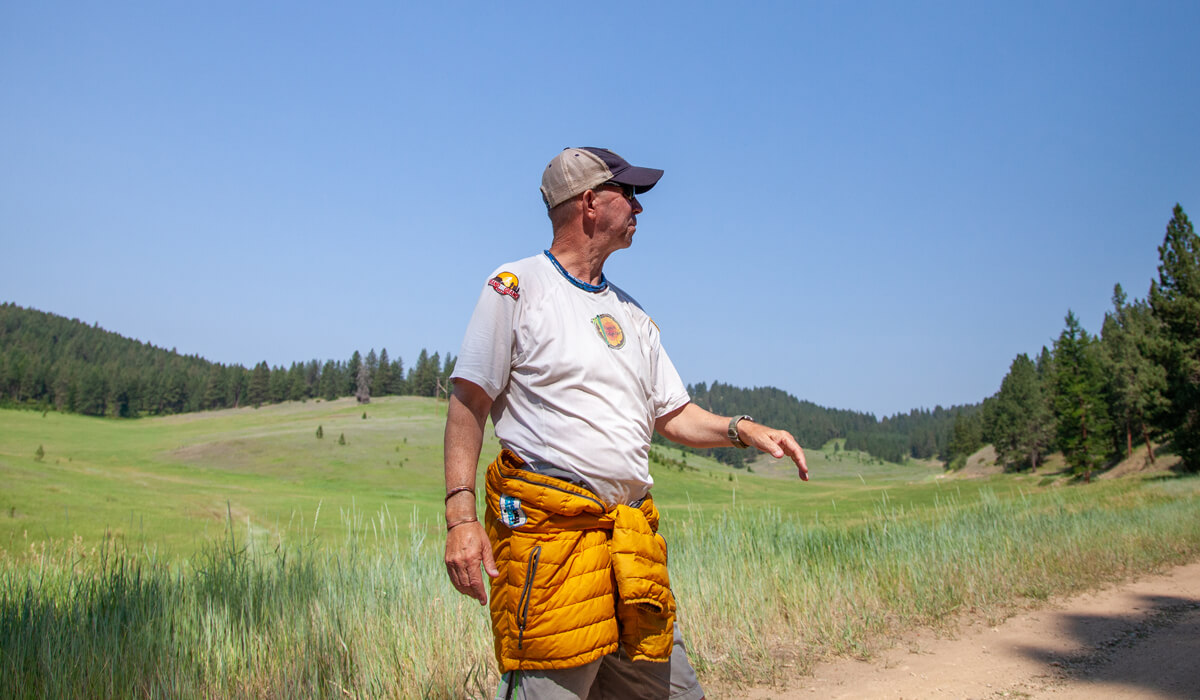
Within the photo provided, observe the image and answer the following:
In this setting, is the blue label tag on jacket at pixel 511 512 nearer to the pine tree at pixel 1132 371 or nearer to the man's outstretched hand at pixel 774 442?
the man's outstretched hand at pixel 774 442

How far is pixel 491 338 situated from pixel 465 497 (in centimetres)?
43

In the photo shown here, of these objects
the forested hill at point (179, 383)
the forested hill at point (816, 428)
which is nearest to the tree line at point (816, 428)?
the forested hill at point (816, 428)

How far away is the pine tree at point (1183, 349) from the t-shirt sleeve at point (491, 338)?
123ft

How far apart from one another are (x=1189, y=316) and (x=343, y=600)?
3795 centimetres

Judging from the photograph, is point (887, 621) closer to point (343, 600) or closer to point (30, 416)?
point (343, 600)

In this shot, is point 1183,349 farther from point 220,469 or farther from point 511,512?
point 220,469

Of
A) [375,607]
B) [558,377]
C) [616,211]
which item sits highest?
[616,211]

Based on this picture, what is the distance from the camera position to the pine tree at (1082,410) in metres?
43.2

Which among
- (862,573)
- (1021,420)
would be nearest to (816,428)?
(1021,420)

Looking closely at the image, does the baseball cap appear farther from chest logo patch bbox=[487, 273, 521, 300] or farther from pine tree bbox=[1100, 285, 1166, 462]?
pine tree bbox=[1100, 285, 1166, 462]

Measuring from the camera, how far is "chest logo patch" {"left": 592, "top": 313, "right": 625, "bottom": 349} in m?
2.01

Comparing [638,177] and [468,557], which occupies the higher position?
[638,177]

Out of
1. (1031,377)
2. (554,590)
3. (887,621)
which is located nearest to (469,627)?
(554,590)

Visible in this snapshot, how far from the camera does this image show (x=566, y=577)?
176 cm
